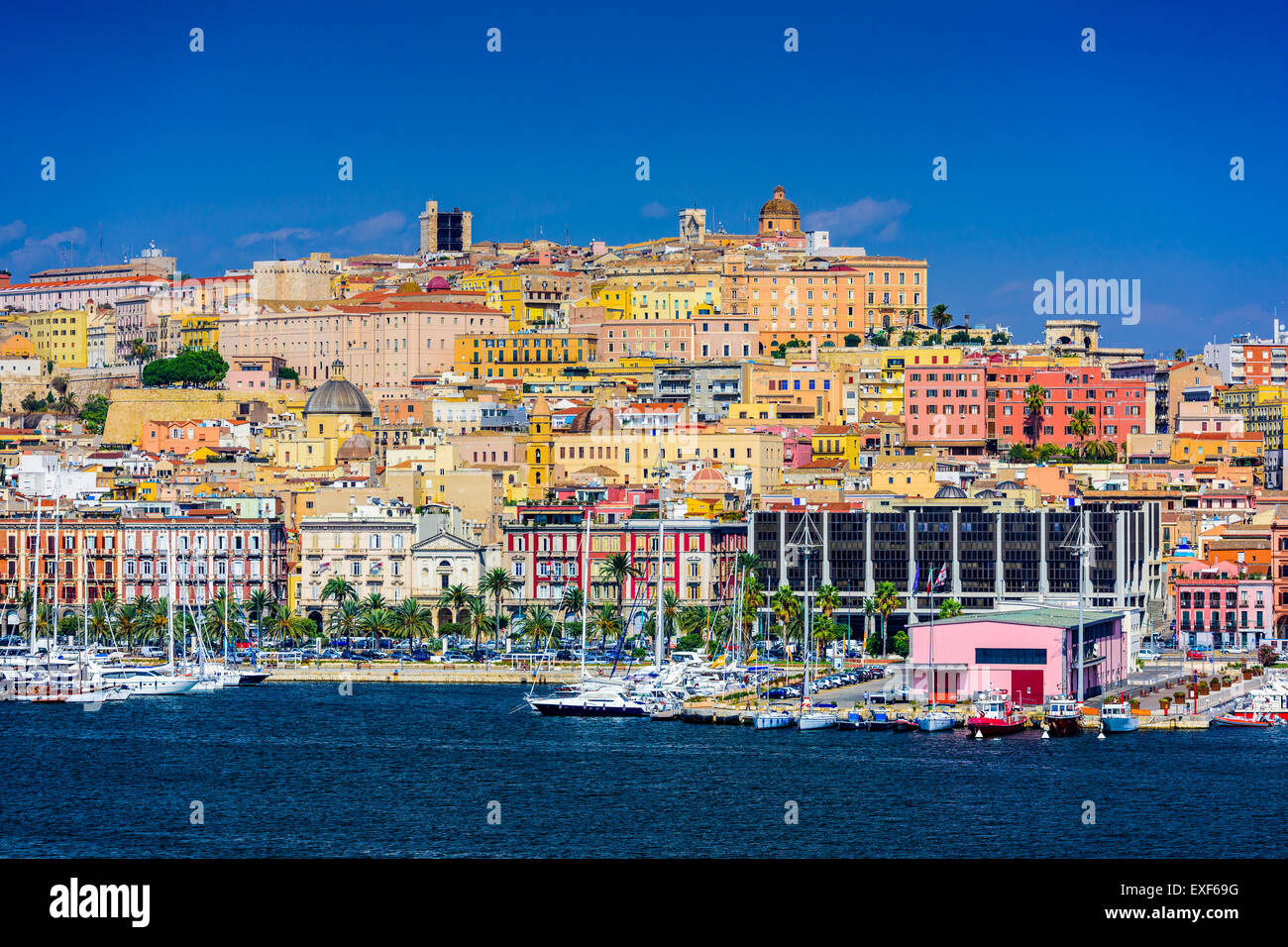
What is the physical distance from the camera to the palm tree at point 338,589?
229ft

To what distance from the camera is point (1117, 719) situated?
4803 cm

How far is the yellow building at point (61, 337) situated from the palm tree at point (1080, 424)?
199ft

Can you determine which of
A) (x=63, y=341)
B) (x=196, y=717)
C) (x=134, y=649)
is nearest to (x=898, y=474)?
(x=134, y=649)

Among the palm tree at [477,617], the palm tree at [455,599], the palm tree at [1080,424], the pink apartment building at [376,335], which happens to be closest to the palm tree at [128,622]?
the palm tree at [455,599]

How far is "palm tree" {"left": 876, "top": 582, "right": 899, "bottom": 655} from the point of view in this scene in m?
63.4

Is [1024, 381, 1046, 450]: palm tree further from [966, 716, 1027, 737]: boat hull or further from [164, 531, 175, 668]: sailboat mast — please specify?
[966, 716, 1027, 737]: boat hull

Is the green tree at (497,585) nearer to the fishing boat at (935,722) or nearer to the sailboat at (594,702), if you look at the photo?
the sailboat at (594,702)

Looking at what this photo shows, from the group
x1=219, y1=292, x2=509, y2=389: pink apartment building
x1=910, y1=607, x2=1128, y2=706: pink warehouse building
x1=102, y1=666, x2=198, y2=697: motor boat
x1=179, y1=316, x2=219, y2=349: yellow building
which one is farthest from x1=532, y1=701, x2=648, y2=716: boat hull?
x1=179, y1=316, x2=219, y2=349: yellow building

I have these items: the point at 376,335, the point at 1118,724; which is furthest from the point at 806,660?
the point at 376,335

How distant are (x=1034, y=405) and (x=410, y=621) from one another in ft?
113

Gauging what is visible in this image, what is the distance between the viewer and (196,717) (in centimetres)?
5269

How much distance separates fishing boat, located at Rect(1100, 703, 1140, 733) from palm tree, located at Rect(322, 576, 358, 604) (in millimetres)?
28622

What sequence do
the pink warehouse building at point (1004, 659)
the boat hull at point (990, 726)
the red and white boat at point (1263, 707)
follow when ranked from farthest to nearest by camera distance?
the pink warehouse building at point (1004, 659), the red and white boat at point (1263, 707), the boat hull at point (990, 726)

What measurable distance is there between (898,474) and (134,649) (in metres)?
26.3
